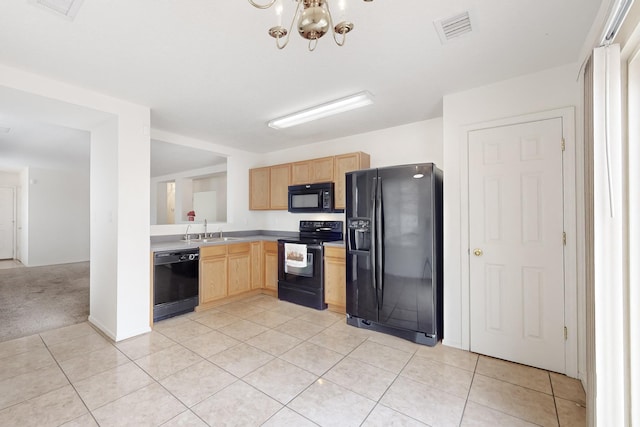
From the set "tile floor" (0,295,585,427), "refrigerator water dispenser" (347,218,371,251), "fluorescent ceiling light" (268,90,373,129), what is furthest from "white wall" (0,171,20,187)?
"refrigerator water dispenser" (347,218,371,251)

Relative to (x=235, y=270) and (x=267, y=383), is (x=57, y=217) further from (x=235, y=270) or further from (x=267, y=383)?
(x=267, y=383)

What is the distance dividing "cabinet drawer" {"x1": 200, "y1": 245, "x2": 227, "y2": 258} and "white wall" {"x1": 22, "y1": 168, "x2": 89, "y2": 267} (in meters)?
6.17

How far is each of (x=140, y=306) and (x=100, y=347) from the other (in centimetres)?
47

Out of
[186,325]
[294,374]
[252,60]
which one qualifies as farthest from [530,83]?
[186,325]

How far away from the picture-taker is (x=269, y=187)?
4.86 m

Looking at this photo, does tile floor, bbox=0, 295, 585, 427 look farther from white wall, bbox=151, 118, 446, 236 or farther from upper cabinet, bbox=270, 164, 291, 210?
upper cabinet, bbox=270, 164, 291, 210

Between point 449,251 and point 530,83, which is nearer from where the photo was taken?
point 530,83

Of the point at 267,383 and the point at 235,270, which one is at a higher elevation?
the point at 235,270

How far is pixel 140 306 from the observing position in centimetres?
300

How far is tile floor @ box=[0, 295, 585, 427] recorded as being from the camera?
177 cm

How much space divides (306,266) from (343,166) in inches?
58.9

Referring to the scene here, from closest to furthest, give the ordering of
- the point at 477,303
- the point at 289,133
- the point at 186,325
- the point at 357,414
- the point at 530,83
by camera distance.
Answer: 1. the point at 357,414
2. the point at 530,83
3. the point at 477,303
4. the point at 186,325
5. the point at 289,133

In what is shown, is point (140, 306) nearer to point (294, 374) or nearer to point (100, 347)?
point (100, 347)

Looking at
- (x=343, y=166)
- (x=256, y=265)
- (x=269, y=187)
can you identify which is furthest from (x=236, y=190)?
(x=343, y=166)
